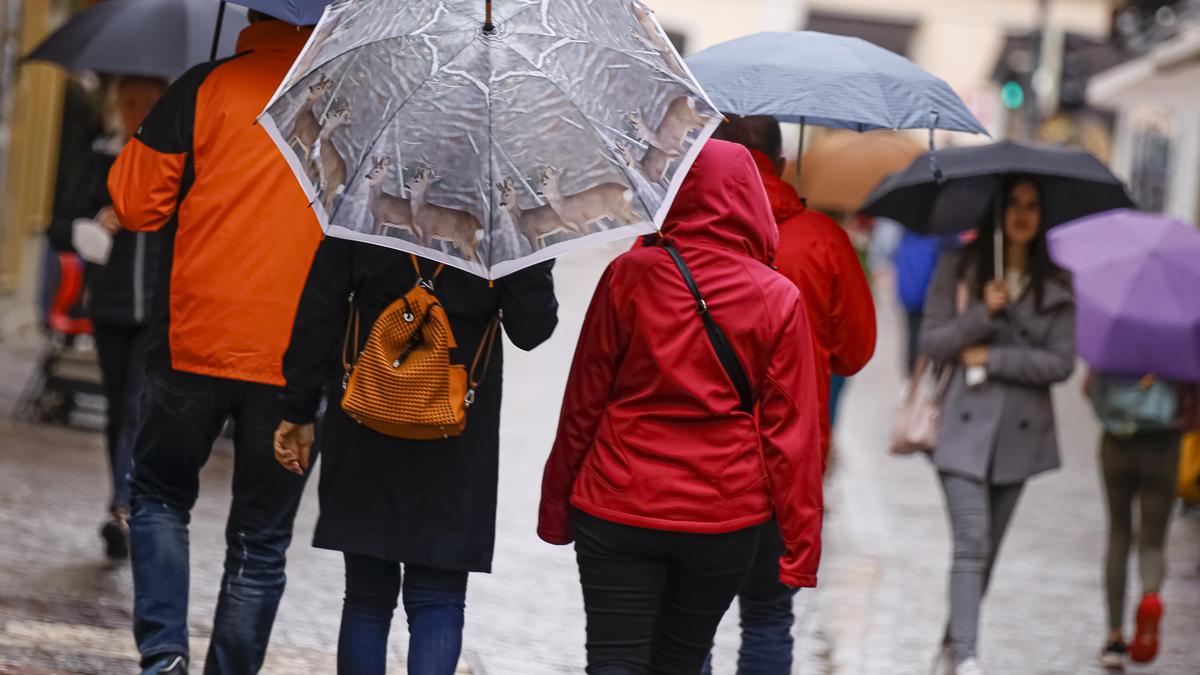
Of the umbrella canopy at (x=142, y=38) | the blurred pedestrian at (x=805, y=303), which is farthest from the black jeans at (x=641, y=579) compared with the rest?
the umbrella canopy at (x=142, y=38)

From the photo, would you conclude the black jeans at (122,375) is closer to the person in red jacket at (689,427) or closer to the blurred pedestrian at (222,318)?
the blurred pedestrian at (222,318)

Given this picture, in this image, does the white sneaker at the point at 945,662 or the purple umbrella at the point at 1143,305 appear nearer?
the white sneaker at the point at 945,662

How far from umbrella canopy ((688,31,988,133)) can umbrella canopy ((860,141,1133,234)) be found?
0.89 m

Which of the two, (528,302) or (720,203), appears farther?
(528,302)

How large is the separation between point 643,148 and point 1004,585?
5.66m

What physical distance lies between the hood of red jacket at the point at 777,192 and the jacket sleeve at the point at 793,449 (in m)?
0.97

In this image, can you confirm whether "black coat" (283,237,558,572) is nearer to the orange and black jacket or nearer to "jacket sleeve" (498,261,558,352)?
"jacket sleeve" (498,261,558,352)

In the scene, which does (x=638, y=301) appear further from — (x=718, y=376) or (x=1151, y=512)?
(x=1151, y=512)

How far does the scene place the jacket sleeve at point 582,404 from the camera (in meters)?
4.43

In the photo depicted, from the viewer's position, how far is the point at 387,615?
479 cm

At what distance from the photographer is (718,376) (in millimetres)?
4375

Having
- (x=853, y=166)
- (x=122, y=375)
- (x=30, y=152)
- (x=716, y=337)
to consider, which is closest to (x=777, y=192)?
(x=716, y=337)

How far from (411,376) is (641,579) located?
2.38 feet

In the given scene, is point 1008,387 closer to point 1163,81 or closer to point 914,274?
point 914,274
